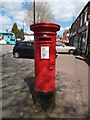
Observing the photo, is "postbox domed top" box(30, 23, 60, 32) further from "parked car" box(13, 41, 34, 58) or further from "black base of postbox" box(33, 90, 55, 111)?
"parked car" box(13, 41, 34, 58)

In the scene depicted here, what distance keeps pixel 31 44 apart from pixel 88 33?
6.94m

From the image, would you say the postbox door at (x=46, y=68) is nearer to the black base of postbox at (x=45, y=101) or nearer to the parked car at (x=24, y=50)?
the black base of postbox at (x=45, y=101)

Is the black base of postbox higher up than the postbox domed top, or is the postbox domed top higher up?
the postbox domed top

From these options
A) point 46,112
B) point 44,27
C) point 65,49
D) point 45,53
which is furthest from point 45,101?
point 65,49

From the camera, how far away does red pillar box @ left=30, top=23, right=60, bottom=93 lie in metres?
3.42

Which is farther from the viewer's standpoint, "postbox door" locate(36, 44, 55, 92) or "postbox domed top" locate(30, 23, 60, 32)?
"postbox door" locate(36, 44, 55, 92)

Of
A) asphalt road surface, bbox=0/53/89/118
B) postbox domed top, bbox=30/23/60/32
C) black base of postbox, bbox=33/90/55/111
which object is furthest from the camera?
black base of postbox, bbox=33/90/55/111

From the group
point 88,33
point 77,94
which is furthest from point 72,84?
point 88,33

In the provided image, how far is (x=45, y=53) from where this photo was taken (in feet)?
11.5

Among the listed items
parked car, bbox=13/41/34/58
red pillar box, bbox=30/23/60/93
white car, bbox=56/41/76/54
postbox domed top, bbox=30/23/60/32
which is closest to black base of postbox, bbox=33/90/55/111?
red pillar box, bbox=30/23/60/93

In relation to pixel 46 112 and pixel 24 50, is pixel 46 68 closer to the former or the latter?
pixel 46 112

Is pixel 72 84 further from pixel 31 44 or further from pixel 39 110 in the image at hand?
pixel 31 44

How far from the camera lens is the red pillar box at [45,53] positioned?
342cm

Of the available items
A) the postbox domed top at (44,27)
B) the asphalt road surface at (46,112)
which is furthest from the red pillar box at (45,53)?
the asphalt road surface at (46,112)
